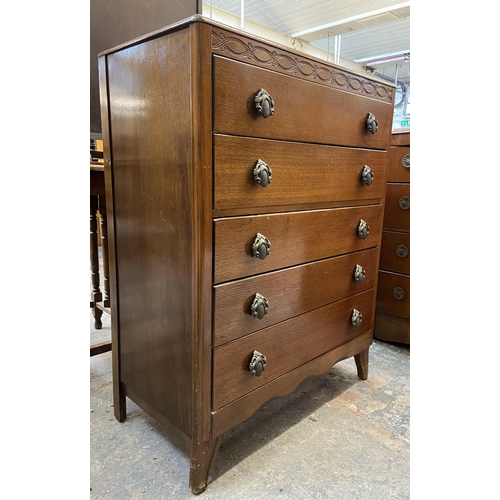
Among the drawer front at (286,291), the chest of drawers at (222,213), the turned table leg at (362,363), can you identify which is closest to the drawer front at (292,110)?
the chest of drawers at (222,213)

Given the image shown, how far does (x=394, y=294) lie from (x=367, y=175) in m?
0.83

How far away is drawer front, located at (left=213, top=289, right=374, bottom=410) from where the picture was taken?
42.5 inches

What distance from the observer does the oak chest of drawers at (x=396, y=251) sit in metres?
1.87

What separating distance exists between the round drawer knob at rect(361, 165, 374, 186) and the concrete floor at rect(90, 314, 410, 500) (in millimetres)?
875

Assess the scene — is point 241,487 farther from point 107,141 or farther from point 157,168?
point 107,141

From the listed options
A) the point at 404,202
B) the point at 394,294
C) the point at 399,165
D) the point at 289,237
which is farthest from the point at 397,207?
the point at 289,237

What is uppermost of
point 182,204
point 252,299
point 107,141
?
point 107,141

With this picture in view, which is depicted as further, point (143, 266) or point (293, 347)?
point (293, 347)

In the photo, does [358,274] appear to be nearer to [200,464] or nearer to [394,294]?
[394,294]

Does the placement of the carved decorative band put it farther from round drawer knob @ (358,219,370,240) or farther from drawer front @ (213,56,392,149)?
round drawer knob @ (358,219,370,240)

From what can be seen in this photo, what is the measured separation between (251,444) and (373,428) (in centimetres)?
45

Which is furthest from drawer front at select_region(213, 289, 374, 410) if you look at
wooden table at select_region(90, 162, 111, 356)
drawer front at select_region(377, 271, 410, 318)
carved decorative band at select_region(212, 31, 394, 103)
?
wooden table at select_region(90, 162, 111, 356)
